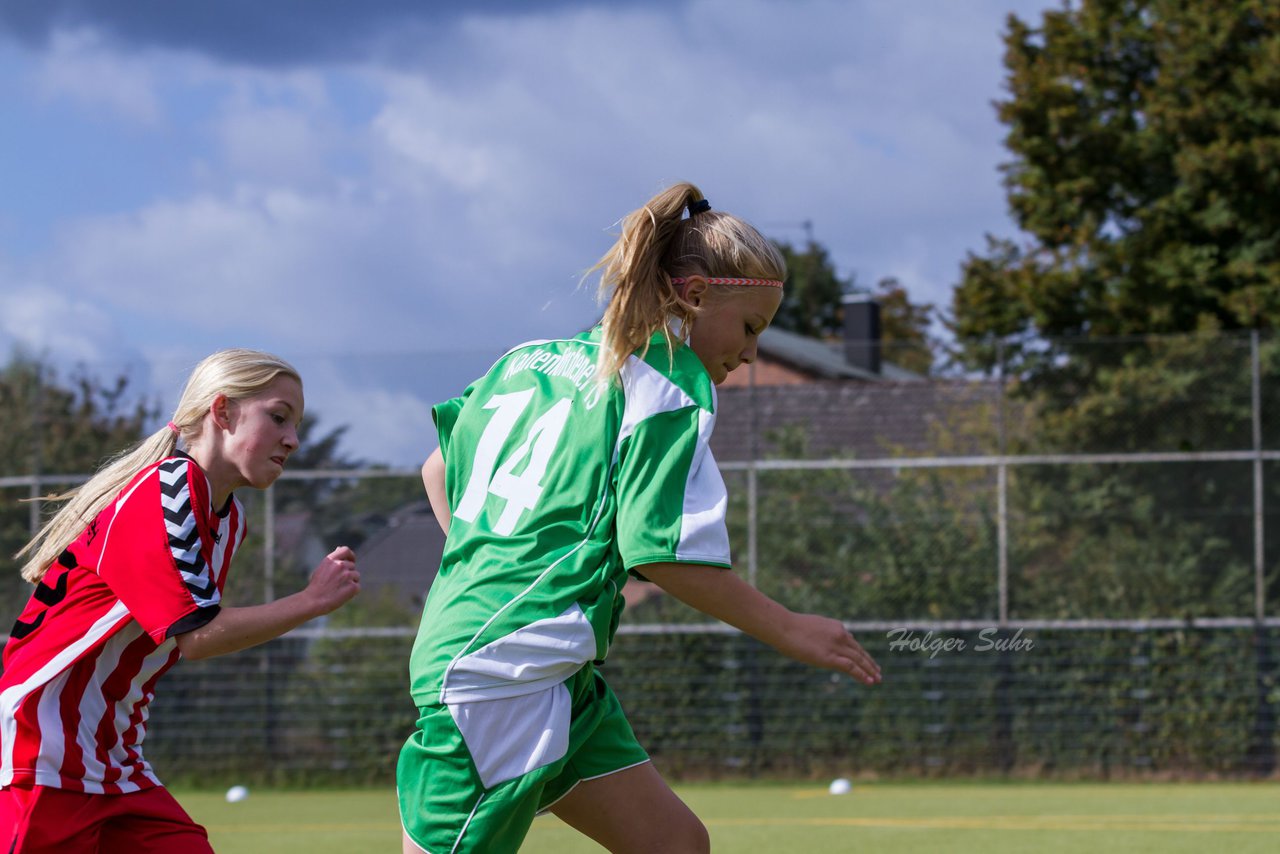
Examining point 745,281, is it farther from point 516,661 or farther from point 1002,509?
point 1002,509

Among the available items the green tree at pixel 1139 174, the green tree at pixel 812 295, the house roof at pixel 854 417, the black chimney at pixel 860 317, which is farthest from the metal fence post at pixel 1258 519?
Answer: the green tree at pixel 812 295

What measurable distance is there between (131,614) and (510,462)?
2.81ft

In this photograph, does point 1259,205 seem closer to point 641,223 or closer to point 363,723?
point 363,723

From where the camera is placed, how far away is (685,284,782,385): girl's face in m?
2.66

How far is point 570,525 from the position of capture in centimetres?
245

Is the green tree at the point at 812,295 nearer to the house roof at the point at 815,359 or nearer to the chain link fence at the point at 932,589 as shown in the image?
the house roof at the point at 815,359

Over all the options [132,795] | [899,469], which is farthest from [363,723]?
[132,795]

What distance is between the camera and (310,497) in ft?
36.4

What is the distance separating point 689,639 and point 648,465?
8.62 metres

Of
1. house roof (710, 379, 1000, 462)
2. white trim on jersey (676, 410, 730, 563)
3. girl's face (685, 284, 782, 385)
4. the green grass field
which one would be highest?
house roof (710, 379, 1000, 462)

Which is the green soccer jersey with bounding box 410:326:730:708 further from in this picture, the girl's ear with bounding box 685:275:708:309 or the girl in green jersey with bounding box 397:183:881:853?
the girl's ear with bounding box 685:275:708:309

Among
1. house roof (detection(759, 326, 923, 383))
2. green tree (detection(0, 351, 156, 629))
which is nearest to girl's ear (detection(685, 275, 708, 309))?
green tree (detection(0, 351, 156, 629))

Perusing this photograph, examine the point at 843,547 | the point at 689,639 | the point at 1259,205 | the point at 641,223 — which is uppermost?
the point at 1259,205

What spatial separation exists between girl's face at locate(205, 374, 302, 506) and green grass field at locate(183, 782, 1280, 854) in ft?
13.5
